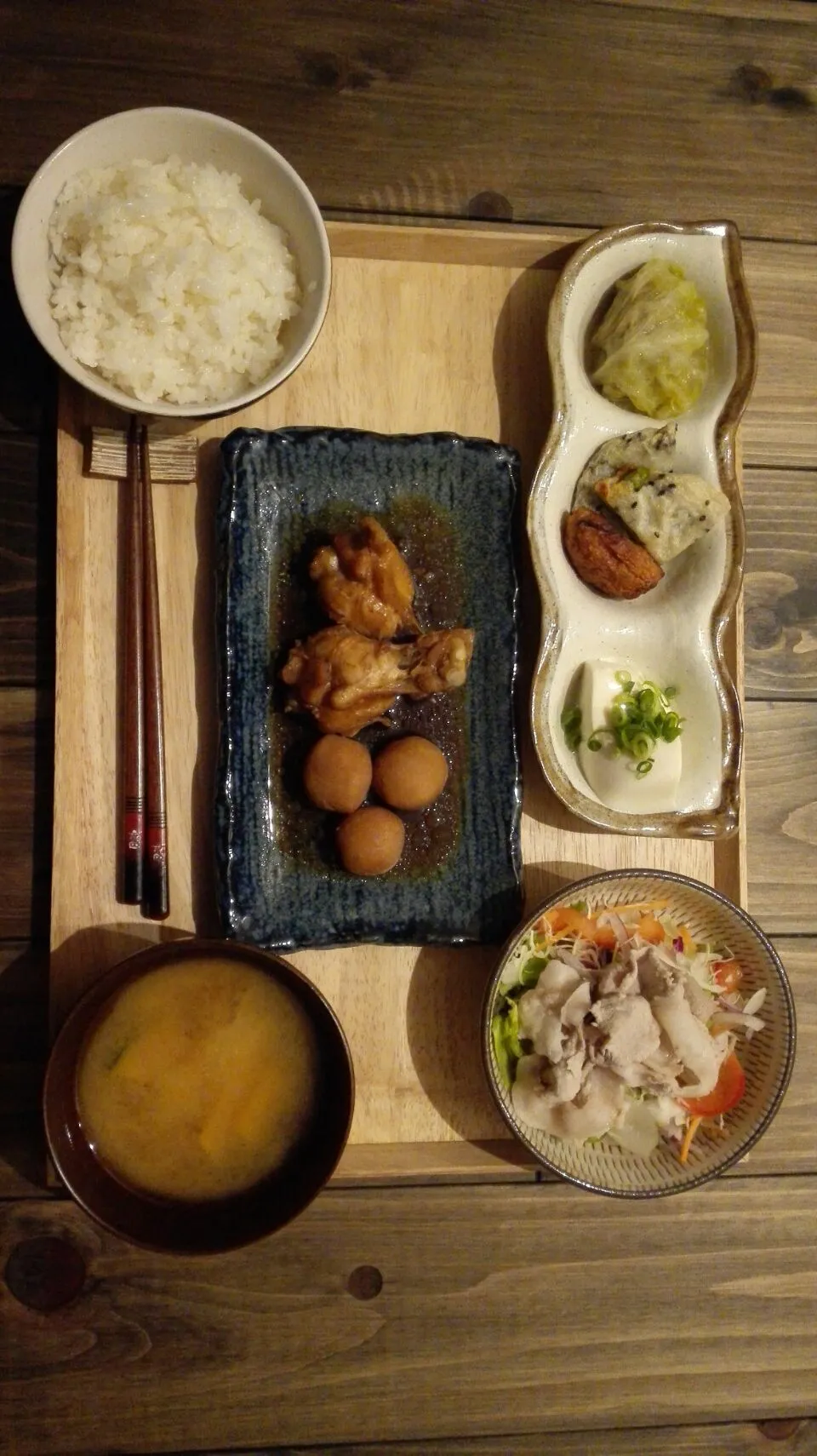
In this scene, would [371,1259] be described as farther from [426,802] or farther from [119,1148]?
[426,802]

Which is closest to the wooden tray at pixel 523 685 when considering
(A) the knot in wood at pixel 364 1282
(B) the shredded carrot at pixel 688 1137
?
(A) the knot in wood at pixel 364 1282

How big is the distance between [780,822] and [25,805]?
1.61 metres

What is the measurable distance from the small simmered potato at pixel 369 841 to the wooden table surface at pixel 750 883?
24.4 inches

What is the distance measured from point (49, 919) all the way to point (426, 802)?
78cm

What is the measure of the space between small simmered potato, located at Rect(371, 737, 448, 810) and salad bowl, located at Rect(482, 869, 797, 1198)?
0.30 m

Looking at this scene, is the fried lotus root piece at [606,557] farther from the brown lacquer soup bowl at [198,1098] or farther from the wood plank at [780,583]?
the brown lacquer soup bowl at [198,1098]

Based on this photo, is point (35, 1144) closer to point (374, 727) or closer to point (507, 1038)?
point (507, 1038)

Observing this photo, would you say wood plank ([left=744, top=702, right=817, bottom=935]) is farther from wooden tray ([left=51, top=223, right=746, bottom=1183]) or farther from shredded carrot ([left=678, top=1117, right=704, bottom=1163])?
shredded carrot ([left=678, top=1117, right=704, bottom=1163])

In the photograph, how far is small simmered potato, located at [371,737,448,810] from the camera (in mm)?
1741

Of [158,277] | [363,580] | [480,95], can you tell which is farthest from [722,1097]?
[480,95]

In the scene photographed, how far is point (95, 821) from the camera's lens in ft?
5.73

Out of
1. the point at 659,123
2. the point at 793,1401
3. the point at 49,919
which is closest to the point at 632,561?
the point at 659,123

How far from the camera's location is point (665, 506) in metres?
1.84

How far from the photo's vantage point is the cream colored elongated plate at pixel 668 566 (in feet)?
5.97
